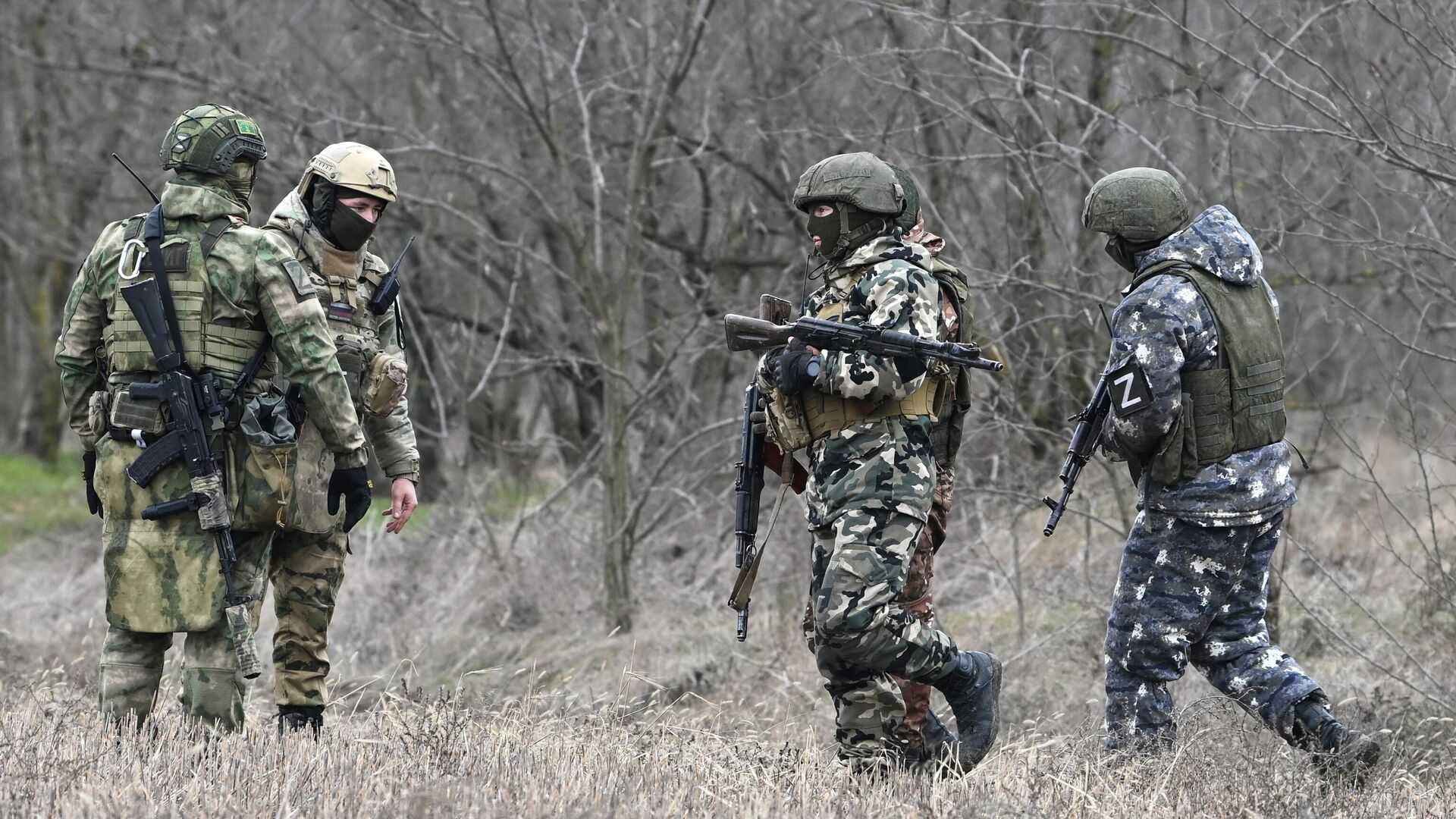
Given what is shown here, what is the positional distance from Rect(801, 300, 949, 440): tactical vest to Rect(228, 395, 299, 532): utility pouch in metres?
1.61

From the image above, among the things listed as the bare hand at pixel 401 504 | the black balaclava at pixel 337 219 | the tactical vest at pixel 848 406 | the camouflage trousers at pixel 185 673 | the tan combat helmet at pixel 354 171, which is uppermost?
the tan combat helmet at pixel 354 171

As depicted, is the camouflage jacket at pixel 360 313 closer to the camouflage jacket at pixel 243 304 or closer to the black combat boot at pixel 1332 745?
the camouflage jacket at pixel 243 304

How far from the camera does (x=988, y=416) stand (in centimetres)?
738

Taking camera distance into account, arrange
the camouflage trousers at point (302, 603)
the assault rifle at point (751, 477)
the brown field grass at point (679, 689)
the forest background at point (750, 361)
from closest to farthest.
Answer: the brown field grass at point (679, 689)
the assault rifle at point (751, 477)
the camouflage trousers at point (302, 603)
the forest background at point (750, 361)

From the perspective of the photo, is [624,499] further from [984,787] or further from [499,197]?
[984,787]

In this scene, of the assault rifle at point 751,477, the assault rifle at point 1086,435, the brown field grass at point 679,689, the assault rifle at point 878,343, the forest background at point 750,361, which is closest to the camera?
the brown field grass at point 679,689

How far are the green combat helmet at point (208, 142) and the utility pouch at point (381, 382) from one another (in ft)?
2.74

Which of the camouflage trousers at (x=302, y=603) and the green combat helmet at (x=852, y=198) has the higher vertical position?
the green combat helmet at (x=852, y=198)

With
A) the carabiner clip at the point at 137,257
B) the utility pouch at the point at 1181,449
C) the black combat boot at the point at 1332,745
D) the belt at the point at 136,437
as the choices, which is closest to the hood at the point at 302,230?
the carabiner clip at the point at 137,257

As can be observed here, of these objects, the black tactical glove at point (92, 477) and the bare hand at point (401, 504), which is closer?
the black tactical glove at point (92, 477)

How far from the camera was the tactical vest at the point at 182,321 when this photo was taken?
4469mm

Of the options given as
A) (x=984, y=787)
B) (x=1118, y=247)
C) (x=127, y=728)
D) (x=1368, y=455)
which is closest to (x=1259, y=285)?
(x=1118, y=247)

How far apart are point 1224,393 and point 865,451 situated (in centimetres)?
111

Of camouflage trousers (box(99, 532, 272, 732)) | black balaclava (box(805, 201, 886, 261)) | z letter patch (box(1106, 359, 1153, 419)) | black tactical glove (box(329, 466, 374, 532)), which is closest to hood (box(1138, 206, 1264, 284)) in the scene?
z letter patch (box(1106, 359, 1153, 419))
